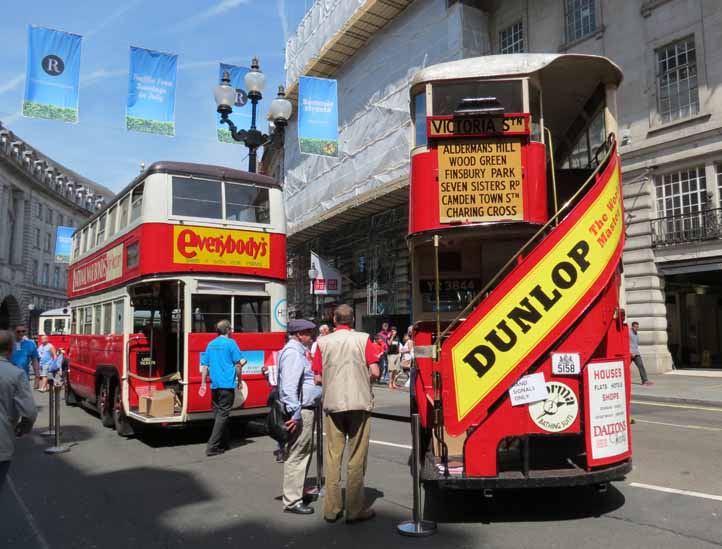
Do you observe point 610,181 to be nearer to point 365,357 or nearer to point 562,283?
point 562,283

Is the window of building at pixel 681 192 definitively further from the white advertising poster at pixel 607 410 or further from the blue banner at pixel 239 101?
the white advertising poster at pixel 607 410

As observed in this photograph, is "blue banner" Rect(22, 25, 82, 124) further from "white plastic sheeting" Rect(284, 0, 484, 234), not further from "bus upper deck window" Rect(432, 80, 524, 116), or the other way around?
"white plastic sheeting" Rect(284, 0, 484, 234)

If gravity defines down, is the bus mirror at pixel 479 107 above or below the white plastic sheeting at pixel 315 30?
below

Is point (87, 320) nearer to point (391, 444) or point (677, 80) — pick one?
point (391, 444)

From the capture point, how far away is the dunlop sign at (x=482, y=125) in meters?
5.95

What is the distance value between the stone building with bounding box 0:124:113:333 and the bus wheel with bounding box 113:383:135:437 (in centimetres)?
5490

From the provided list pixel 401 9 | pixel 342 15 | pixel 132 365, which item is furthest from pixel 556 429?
pixel 342 15

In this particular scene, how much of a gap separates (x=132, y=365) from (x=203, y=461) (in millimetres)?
2943

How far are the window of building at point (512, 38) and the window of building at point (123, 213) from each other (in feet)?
60.9

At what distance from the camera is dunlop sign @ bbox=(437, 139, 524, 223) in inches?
234

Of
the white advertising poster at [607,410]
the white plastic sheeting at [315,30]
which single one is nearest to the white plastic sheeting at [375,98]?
the white plastic sheeting at [315,30]

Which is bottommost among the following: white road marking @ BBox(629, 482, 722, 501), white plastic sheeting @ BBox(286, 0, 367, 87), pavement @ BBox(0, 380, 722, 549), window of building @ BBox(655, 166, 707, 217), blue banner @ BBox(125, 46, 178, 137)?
pavement @ BBox(0, 380, 722, 549)

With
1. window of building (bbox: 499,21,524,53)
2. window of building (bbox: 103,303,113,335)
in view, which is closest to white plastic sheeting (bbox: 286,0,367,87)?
window of building (bbox: 499,21,524,53)

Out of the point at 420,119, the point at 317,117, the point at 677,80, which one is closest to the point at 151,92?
the point at 317,117
